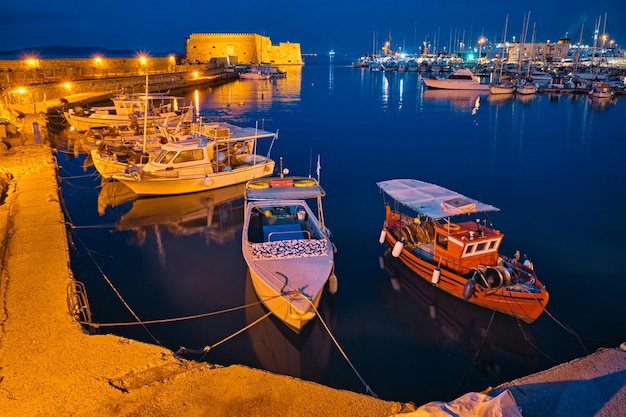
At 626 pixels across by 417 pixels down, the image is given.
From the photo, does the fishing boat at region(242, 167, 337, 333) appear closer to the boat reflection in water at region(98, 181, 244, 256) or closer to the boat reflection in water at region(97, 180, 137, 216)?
the boat reflection in water at region(98, 181, 244, 256)

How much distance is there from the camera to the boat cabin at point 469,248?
9.73 m

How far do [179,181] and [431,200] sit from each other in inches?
364

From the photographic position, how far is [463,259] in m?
9.84

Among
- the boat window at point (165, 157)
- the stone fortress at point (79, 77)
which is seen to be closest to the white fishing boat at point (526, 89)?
the stone fortress at point (79, 77)

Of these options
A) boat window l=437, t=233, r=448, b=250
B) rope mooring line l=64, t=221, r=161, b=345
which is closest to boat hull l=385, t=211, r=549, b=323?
boat window l=437, t=233, r=448, b=250

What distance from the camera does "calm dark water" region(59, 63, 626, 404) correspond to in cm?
820

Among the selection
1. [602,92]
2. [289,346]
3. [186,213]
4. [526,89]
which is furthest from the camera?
[526,89]

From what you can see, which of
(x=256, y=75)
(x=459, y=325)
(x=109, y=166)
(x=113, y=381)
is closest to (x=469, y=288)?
(x=459, y=325)

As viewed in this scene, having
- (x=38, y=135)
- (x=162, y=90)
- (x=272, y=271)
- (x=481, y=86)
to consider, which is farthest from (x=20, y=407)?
(x=481, y=86)

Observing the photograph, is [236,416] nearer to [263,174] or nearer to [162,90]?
[263,174]

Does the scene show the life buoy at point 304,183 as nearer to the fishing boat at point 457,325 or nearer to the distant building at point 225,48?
the fishing boat at point 457,325

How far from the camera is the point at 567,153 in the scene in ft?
89.5

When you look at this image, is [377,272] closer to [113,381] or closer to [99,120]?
[113,381]

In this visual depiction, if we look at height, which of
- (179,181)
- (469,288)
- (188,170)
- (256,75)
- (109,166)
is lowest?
(469,288)
